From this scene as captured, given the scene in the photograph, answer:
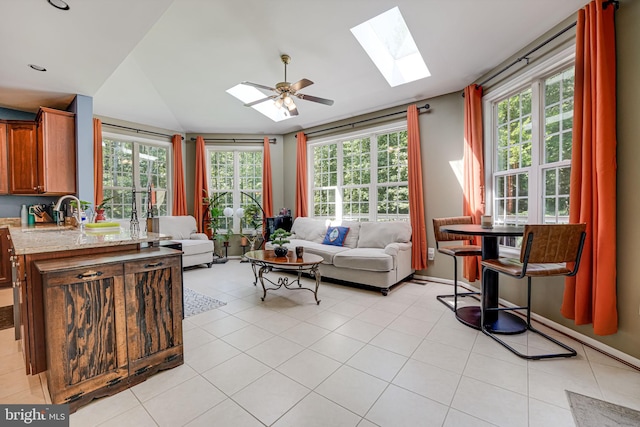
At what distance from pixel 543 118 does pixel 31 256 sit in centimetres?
443

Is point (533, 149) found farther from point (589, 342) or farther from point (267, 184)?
point (267, 184)

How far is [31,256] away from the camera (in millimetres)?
1709

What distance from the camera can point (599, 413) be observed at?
1.49 metres

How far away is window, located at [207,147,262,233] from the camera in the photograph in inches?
238

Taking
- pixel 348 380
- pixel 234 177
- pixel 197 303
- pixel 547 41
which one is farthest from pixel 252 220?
pixel 547 41

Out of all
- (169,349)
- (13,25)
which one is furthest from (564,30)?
(13,25)

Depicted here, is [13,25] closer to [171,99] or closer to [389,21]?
[171,99]

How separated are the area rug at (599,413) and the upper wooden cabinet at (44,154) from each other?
552cm

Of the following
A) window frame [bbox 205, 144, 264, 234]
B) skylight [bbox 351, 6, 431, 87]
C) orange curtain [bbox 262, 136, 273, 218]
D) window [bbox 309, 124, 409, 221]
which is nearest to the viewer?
skylight [bbox 351, 6, 431, 87]

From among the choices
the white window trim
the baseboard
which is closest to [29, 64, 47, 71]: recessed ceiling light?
the white window trim

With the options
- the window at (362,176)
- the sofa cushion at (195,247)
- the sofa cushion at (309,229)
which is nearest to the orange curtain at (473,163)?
the window at (362,176)

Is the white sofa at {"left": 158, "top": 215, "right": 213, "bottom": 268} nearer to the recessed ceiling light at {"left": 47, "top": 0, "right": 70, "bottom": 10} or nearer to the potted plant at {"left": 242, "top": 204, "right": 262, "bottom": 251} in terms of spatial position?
the potted plant at {"left": 242, "top": 204, "right": 262, "bottom": 251}

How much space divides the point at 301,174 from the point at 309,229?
1256 millimetres

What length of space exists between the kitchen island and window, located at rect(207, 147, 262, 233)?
13.5 feet
